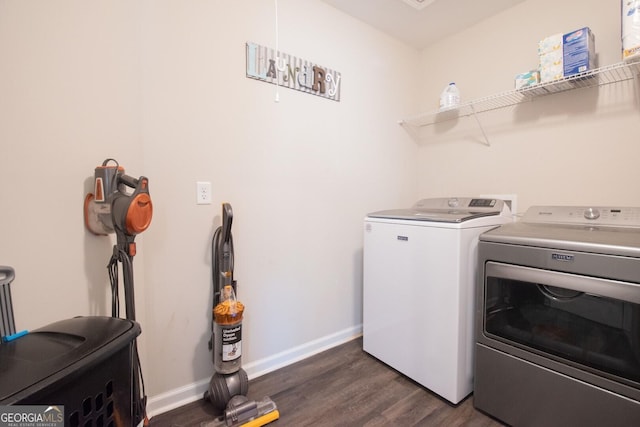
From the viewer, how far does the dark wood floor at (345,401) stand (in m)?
1.37

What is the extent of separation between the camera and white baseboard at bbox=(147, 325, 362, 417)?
141 centimetres

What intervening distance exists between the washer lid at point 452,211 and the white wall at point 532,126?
0.32 metres

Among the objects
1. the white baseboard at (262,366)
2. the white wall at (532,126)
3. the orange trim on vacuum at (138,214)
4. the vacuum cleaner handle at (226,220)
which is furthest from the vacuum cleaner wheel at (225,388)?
the white wall at (532,126)

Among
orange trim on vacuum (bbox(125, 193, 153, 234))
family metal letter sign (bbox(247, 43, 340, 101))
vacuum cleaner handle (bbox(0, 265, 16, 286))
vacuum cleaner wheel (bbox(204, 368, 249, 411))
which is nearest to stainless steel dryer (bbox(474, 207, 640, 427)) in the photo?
vacuum cleaner wheel (bbox(204, 368, 249, 411))

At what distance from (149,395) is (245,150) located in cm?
131

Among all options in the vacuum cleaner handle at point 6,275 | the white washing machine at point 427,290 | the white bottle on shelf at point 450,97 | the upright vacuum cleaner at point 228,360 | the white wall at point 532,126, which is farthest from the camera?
the white bottle on shelf at point 450,97

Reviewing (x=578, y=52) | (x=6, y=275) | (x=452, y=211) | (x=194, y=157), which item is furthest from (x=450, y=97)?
(x=6, y=275)

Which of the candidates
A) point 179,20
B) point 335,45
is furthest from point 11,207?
point 335,45

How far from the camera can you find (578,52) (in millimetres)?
1468

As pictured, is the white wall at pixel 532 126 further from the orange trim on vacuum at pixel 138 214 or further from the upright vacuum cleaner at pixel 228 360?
the orange trim on vacuum at pixel 138 214

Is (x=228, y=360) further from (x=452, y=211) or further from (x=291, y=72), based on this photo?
(x=291, y=72)

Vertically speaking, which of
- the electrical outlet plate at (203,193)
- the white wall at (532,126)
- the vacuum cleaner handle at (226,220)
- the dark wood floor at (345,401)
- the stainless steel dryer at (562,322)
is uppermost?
the white wall at (532,126)

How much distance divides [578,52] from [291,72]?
5.00ft

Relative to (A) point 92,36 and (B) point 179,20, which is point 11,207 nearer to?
(A) point 92,36
